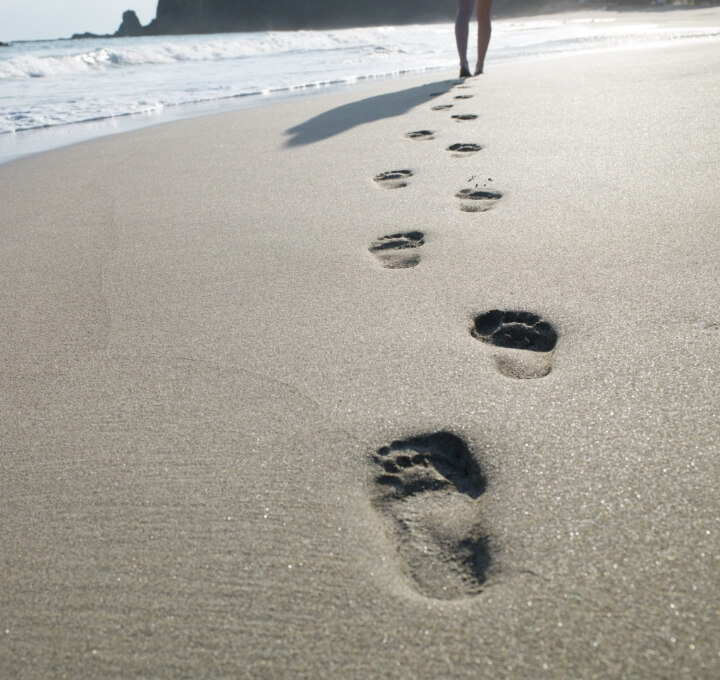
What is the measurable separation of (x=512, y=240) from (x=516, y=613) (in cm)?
117

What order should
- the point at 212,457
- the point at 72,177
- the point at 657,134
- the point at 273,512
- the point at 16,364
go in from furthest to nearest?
the point at 72,177, the point at 657,134, the point at 16,364, the point at 212,457, the point at 273,512

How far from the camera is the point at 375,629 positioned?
2.43ft

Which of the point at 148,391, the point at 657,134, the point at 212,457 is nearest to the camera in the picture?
the point at 212,457

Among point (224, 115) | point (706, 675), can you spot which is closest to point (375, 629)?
point (706, 675)

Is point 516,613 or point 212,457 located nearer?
point 516,613

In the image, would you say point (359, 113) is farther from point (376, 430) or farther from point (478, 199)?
point (376, 430)

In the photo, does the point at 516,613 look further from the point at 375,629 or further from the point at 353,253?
the point at 353,253

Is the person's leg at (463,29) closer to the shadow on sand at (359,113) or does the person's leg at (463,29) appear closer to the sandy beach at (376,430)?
the shadow on sand at (359,113)

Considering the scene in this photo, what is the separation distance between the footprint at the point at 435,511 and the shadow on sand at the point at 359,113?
2.34 meters

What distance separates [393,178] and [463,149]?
42 cm

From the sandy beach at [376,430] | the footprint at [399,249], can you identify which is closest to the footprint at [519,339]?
the sandy beach at [376,430]

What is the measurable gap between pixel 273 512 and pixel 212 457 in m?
0.18

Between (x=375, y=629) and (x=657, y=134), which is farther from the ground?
(x=657, y=134)

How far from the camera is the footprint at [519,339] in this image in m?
1.19
